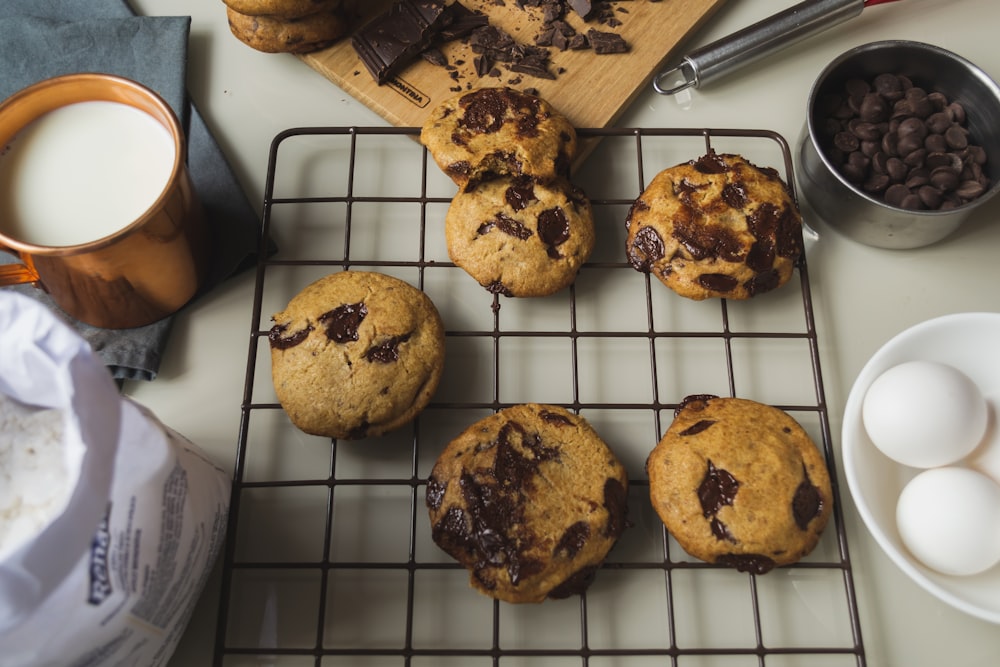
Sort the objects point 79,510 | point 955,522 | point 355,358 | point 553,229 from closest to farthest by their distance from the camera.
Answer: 1. point 79,510
2. point 955,522
3. point 355,358
4. point 553,229

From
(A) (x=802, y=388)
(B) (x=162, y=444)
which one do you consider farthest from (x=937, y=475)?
(B) (x=162, y=444)

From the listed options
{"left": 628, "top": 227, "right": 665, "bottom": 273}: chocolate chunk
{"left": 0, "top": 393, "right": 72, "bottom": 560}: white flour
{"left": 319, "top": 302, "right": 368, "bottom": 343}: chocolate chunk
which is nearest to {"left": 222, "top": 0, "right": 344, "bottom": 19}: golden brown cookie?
{"left": 319, "top": 302, "right": 368, "bottom": 343}: chocolate chunk

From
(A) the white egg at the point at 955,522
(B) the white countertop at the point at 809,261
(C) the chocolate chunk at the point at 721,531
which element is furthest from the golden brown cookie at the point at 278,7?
(A) the white egg at the point at 955,522

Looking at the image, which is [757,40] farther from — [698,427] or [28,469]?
[28,469]

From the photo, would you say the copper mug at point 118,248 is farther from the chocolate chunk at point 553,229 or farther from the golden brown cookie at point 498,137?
the chocolate chunk at point 553,229

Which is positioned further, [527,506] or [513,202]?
[513,202]

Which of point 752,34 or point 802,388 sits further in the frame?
point 752,34

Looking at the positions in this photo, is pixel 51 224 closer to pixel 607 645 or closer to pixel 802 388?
pixel 607 645

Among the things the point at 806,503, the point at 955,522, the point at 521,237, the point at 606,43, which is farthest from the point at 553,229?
the point at 955,522
